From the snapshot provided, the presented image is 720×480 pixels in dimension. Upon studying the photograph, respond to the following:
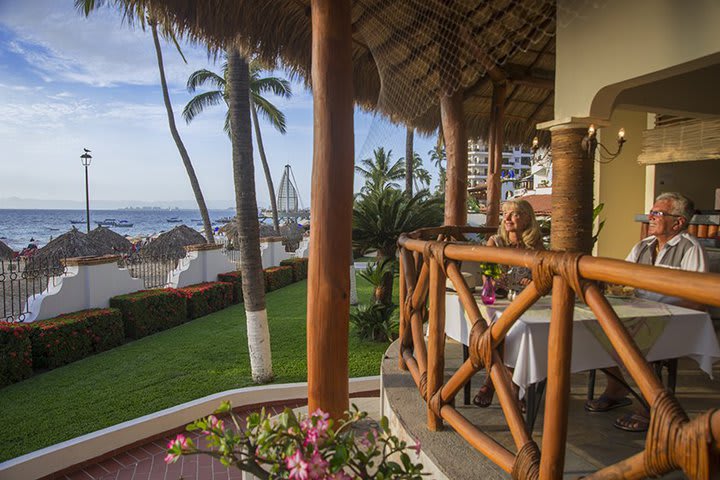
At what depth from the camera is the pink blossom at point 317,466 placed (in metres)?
1.49

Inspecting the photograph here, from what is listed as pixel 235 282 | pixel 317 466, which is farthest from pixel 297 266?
pixel 317 466

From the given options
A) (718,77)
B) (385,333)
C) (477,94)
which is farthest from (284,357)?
(718,77)

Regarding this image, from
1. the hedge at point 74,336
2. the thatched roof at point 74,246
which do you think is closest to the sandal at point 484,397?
the hedge at point 74,336

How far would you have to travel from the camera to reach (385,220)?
770 centimetres

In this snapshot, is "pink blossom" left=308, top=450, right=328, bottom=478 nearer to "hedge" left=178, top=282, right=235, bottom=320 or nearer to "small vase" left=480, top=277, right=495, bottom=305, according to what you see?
"small vase" left=480, top=277, right=495, bottom=305

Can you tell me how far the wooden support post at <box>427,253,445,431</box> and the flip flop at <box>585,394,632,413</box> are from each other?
3.43ft

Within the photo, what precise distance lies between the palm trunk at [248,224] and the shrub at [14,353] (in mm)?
3100

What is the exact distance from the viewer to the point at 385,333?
7855mm

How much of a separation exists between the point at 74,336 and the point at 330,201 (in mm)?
6347

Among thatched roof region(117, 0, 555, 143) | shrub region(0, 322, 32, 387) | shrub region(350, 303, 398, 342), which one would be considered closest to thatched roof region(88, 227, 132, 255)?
shrub region(0, 322, 32, 387)

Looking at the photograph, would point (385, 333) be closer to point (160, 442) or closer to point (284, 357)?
point (284, 357)

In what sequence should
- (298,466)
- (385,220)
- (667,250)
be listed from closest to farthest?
(298,466) → (667,250) → (385,220)

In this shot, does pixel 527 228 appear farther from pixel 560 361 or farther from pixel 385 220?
pixel 385 220

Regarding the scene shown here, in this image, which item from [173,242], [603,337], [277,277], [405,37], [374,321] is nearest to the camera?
[603,337]
